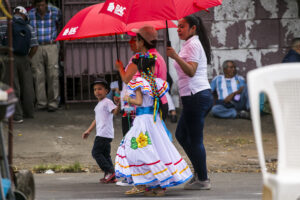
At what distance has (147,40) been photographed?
7270mm

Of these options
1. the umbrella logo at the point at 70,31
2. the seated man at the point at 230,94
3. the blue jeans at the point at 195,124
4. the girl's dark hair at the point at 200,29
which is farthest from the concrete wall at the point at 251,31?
the blue jeans at the point at 195,124

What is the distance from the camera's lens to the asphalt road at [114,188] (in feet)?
23.0

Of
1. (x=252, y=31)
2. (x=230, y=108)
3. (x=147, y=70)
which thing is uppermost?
(x=252, y=31)

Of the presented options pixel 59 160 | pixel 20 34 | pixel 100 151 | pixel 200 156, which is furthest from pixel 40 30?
pixel 200 156

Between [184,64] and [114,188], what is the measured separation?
164cm

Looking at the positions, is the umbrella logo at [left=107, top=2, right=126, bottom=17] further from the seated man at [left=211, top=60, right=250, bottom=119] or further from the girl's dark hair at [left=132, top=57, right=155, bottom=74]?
the seated man at [left=211, top=60, right=250, bottom=119]

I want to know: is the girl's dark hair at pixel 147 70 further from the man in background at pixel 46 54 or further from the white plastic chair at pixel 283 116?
the man in background at pixel 46 54

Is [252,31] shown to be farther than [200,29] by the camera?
Yes

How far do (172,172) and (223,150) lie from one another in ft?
11.8

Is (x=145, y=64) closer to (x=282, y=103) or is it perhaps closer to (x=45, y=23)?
(x=282, y=103)

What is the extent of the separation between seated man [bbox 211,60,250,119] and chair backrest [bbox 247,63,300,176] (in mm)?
8599

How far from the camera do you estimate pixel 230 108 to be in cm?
1280

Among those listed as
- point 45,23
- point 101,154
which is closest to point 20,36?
point 45,23

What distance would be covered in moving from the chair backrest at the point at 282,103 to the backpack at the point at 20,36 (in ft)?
25.8
